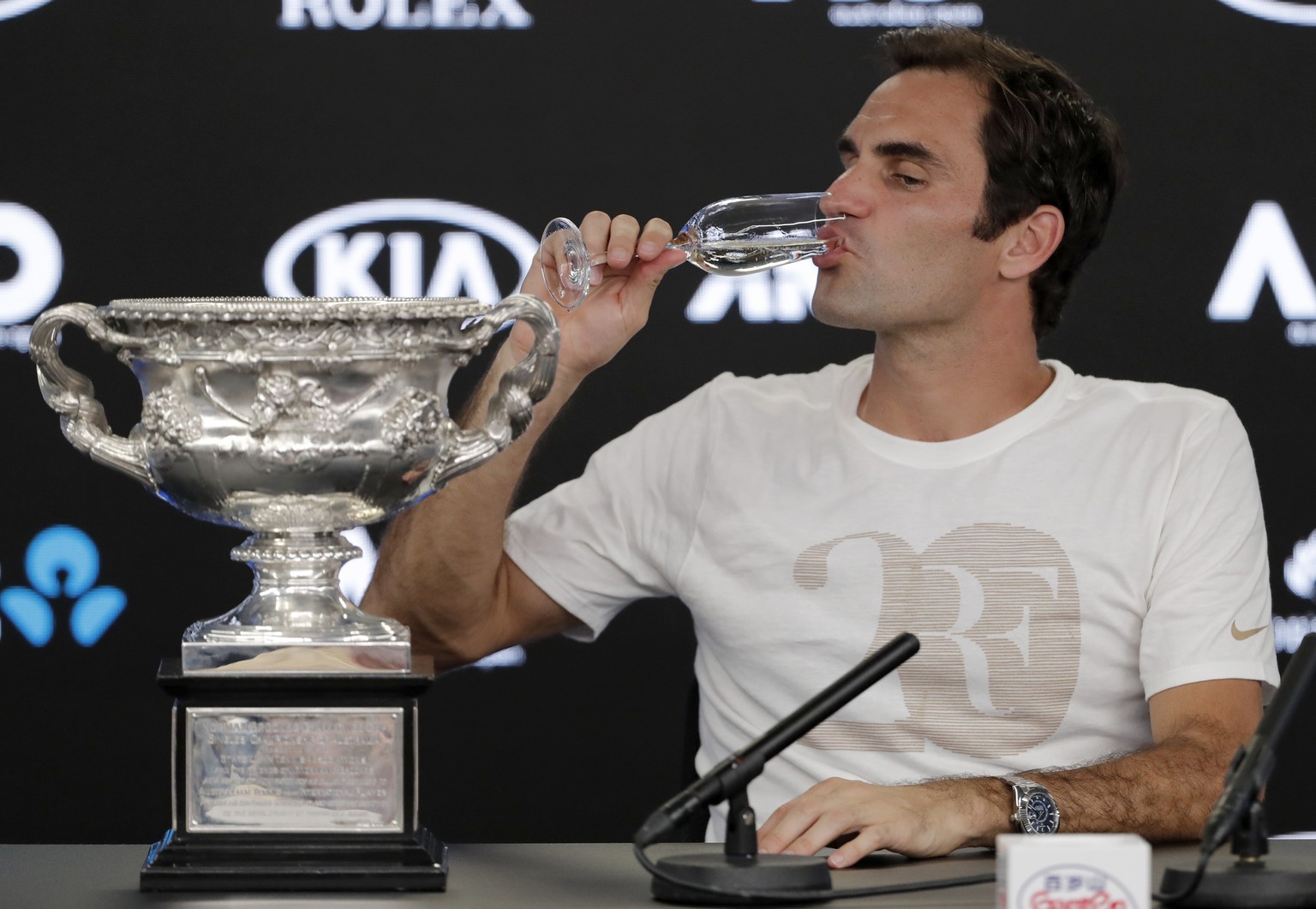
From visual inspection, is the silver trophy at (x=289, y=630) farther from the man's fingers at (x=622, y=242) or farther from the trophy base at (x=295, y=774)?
the man's fingers at (x=622, y=242)

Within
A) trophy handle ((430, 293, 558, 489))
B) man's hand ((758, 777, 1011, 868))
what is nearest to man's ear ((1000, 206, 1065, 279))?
man's hand ((758, 777, 1011, 868))

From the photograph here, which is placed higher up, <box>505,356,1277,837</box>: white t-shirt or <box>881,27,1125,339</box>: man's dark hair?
<box>881,27,1125,339</box>: man's dark hair

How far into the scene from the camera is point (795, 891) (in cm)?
114

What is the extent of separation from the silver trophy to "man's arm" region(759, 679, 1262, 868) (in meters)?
0.33

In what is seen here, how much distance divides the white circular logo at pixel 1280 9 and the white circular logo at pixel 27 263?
6.41 feet

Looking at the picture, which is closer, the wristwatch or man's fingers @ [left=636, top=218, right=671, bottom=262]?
the wristwatch

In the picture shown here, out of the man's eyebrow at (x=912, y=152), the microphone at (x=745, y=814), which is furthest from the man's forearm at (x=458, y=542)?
the microphone at (x=745, y=814)

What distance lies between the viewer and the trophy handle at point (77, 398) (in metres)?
1.25

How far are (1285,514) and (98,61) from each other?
207 centimetres

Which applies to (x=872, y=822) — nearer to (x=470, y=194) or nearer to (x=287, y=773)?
(x=287, y=773)

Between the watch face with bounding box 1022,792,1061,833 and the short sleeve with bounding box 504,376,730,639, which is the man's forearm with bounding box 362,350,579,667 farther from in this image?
the watch face with bounding box 1022,792,1061,833

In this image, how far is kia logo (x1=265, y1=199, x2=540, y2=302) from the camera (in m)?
2.73

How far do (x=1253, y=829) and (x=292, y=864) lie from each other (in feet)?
2.15

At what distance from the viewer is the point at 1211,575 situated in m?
1.90
